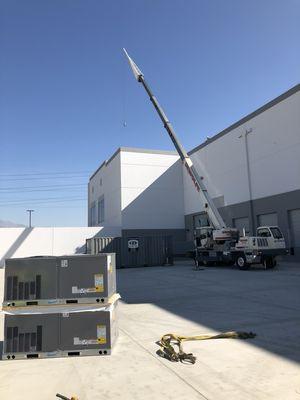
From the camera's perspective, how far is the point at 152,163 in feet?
143

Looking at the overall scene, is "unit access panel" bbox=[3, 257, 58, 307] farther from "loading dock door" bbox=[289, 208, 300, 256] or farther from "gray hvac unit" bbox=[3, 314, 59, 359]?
"loading dock door" bbox=[289, 208, 300, 256]

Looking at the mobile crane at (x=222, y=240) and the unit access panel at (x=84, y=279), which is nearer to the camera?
the unit access panel at (x=84, y=279)

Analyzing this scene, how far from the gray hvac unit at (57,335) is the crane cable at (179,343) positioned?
37.1 inches

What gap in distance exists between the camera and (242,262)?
25.2 meters

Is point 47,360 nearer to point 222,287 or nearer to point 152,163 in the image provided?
point 222,287

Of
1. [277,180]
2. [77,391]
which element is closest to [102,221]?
[277,180]

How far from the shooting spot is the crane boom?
27.8m

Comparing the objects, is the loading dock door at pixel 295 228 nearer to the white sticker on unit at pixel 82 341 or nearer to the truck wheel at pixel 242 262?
the truck wheel at pixel 242 262

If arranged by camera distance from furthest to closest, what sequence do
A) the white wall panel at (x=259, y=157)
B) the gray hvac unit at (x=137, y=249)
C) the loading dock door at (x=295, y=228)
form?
the gray hvac unit at (x=137, y=249) → the white wall panel at (x=259, y=157) → the loading dock door at (x=295, y=228)

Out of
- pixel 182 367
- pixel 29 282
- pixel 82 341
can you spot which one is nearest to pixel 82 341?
pixel 82 341

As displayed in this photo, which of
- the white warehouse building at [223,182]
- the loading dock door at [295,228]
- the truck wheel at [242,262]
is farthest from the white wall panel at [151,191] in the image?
the truck wheel at [242,262]

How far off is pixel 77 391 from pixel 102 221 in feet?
154

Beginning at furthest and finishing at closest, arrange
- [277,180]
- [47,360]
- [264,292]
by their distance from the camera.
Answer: [277,180] < [264,292] < [47,360]

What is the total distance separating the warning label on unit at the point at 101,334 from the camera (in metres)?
6.73
